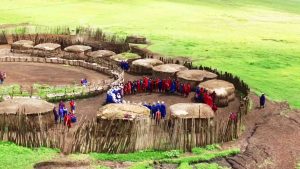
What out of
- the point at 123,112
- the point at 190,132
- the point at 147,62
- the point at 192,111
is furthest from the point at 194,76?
the point at 190,132

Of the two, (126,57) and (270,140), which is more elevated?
(126,57)

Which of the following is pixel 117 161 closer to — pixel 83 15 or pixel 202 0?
pixel 83 15

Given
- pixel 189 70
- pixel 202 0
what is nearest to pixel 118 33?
pixel 189 70

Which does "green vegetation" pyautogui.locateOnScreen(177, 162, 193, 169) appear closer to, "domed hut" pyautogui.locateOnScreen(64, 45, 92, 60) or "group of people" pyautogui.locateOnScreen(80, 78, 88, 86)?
"group of people" pyautogui.locateOnScreen(80, 78, 88, 86)

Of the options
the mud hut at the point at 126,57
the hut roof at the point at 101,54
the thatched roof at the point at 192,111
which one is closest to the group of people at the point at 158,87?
the thatched roof at the point at 192,111

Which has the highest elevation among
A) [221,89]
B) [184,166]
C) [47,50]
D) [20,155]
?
[47,50]

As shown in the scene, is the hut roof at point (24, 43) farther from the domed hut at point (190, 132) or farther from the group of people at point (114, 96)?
the domed hut at point (190, 132)

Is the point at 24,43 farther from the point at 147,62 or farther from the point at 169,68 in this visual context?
the point at 169,68
